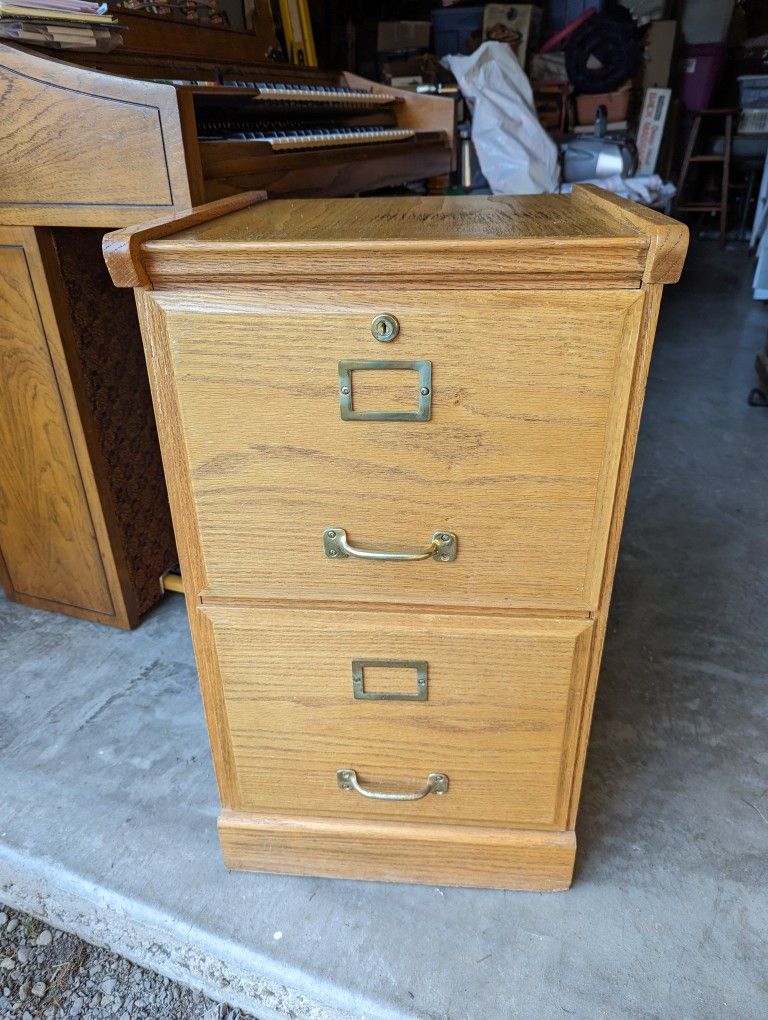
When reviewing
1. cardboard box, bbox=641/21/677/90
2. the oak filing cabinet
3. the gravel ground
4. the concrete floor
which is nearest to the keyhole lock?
the oak filing cabinet

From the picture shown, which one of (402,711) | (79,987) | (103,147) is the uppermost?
(103,147)

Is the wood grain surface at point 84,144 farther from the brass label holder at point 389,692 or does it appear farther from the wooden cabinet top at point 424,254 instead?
the brass label holder at point 389,692

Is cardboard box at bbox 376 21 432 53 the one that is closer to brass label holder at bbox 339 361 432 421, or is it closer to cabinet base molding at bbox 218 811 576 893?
brass label holder at bbox 339 361 432 421

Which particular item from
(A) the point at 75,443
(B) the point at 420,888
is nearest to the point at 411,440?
(B) the point at 420,888

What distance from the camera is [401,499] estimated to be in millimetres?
770

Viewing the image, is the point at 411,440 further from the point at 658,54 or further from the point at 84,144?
the point at 658,54

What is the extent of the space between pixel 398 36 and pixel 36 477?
12.2ft

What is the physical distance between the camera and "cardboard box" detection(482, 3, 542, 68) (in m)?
4.33

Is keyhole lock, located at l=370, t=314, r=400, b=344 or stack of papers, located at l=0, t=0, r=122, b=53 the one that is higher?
stack of papers, located at l=0, t=0, r=122, b=53

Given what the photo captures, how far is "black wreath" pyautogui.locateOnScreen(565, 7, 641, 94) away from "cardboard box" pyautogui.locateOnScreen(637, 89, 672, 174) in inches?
33.8

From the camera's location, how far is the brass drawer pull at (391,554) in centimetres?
78

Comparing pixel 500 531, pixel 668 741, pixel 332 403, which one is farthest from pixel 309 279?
pixel 668 741

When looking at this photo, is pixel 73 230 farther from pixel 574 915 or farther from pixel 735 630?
pixel 735 630

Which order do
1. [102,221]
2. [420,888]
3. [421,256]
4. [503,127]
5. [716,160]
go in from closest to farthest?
[421,256] < [420,888] < [102,221] < [503,127] < [716,160]
